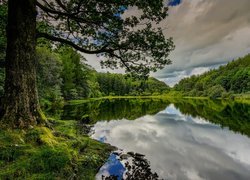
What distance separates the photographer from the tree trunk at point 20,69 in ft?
26.0

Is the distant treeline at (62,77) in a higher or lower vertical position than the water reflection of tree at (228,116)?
higher

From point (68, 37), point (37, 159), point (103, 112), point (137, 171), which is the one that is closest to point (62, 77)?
point (103, 112)

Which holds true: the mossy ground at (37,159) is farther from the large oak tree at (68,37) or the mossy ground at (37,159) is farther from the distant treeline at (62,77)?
the distant treeline at (62,77)

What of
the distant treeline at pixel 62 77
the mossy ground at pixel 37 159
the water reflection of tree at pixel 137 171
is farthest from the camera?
the distant treeline at pixel 62 77

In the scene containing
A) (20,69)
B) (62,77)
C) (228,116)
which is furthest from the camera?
(62,77)

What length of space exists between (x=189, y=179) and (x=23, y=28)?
8.51 meters

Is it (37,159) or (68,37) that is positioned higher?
(68,37)

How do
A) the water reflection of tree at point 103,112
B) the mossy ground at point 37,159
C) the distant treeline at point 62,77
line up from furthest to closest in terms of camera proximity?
the water reflection of tree at point 103,112 → the distant treeline at point 62,77 → the mossy ground at point 37,159

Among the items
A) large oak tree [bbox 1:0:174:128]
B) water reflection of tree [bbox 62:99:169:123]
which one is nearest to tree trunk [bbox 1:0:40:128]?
large oak tree [bbox 1:0:174:128]

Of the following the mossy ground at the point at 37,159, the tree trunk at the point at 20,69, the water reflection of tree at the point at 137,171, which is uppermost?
the tree trunk at the point at 20,69

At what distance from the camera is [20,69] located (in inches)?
323

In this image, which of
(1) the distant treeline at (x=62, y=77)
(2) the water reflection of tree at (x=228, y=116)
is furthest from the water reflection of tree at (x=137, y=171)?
(2) the water reflection of tree at (x=228, y=116)

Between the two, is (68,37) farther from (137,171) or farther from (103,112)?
(103,112)

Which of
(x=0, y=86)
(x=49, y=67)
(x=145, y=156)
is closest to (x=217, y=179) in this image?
(x=145, y=156)
